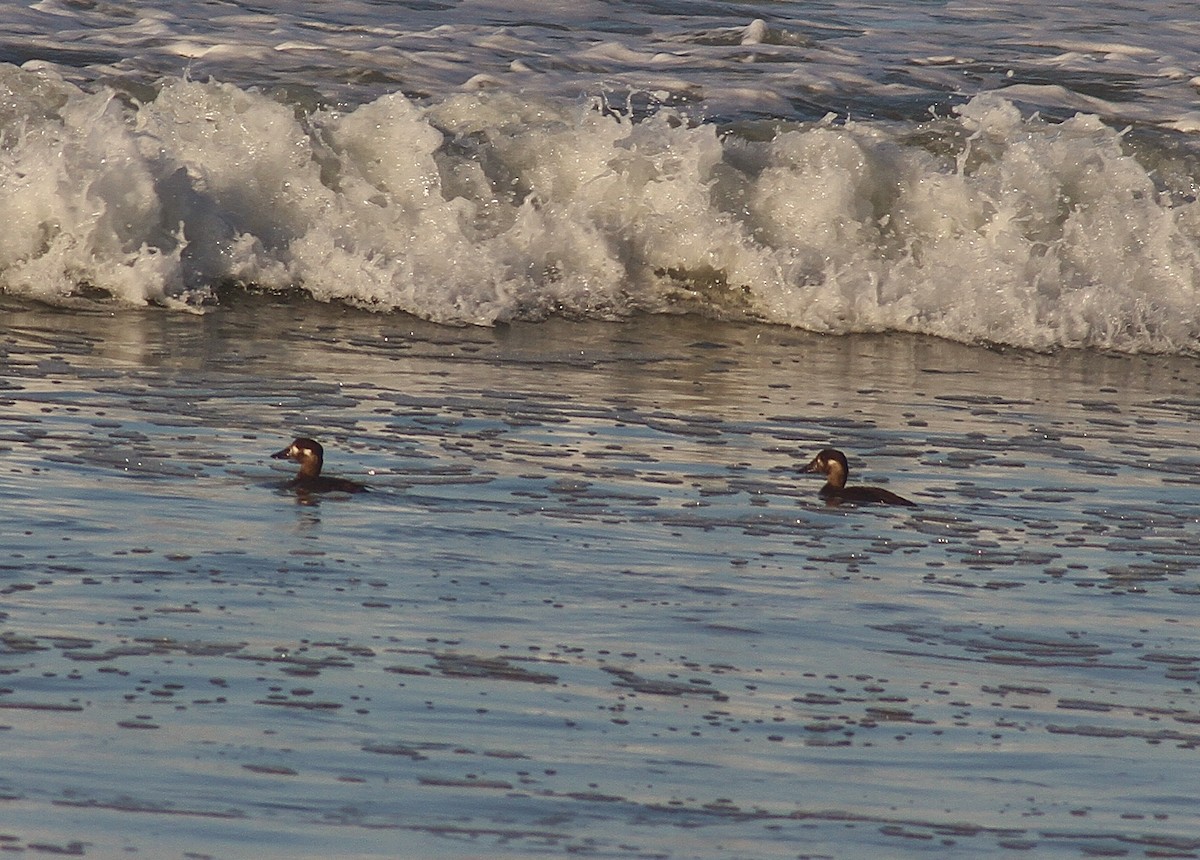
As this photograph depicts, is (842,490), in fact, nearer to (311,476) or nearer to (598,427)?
(598,427)

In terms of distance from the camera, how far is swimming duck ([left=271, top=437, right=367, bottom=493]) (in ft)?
28.9

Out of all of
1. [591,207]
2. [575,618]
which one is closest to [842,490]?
[575,618]

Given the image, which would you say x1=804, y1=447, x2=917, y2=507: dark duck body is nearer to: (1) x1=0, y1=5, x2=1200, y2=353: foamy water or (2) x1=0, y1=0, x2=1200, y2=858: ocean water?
(2) x1=0, y1=0, x2=1200, y2=858: ocean water

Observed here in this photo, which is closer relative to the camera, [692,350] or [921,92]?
[692,350]

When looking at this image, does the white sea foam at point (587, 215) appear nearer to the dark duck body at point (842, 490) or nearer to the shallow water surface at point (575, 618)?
the shallow water surface at point (575, 618)

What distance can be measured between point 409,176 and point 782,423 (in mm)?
5424

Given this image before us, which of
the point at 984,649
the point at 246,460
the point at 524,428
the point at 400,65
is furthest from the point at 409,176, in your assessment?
the point at 984,649

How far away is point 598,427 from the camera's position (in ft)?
35.3

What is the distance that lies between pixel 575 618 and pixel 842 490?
93.2 inches

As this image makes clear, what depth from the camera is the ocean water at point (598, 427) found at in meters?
5.75

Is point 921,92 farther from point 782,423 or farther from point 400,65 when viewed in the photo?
point 782,423

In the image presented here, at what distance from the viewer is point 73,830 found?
16.8 ft

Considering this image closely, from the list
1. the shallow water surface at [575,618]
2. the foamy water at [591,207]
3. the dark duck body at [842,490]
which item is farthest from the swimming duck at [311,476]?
the foamy water at [591,207]

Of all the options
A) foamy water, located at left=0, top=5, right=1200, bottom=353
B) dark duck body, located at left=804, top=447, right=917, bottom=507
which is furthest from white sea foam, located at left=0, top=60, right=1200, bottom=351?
dark duck body, located at left=804, top=447, right=917, bottom=507
